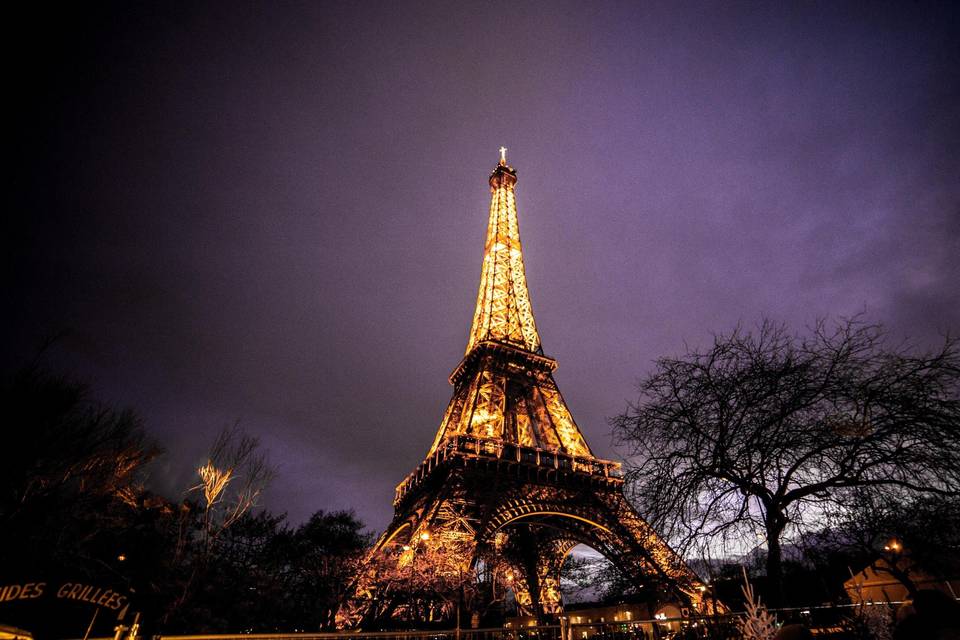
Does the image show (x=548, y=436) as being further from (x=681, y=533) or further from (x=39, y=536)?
(x=39, y=536)

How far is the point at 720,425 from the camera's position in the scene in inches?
267

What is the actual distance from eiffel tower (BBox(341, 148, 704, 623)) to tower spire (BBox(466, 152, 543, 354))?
0.11 meters

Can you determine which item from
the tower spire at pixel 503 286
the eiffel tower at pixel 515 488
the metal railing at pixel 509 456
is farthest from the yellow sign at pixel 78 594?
the tower spire at pixel 503 286

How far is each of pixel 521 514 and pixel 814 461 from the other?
14.4 m

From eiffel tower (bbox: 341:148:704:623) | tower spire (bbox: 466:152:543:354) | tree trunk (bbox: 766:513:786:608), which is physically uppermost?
tower spire (bbox: 466:152:543:354)

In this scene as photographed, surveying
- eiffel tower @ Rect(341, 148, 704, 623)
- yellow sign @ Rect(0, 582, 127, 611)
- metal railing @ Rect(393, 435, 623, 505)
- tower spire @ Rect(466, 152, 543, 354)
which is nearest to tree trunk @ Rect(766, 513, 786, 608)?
eiffel tower @ Rect(341, 148, 704, 623)

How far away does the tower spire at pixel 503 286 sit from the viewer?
30.4m

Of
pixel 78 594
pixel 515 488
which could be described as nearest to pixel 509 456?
pixel 515 488

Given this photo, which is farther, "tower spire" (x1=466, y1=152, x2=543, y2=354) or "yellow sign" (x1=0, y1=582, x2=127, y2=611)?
"tower spire" (x1=466, y1=152, x2=543, y2=354)

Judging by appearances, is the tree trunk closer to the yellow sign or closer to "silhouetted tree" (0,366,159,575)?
the yellow sign

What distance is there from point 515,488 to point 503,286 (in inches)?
653

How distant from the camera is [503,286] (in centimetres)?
3297

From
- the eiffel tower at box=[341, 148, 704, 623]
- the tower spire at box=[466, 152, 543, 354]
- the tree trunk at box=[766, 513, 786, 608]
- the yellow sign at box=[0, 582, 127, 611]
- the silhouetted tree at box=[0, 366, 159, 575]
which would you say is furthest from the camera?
the tower spire at box=[466, 152, 543, 354]

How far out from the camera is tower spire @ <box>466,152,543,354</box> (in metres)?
30.4
